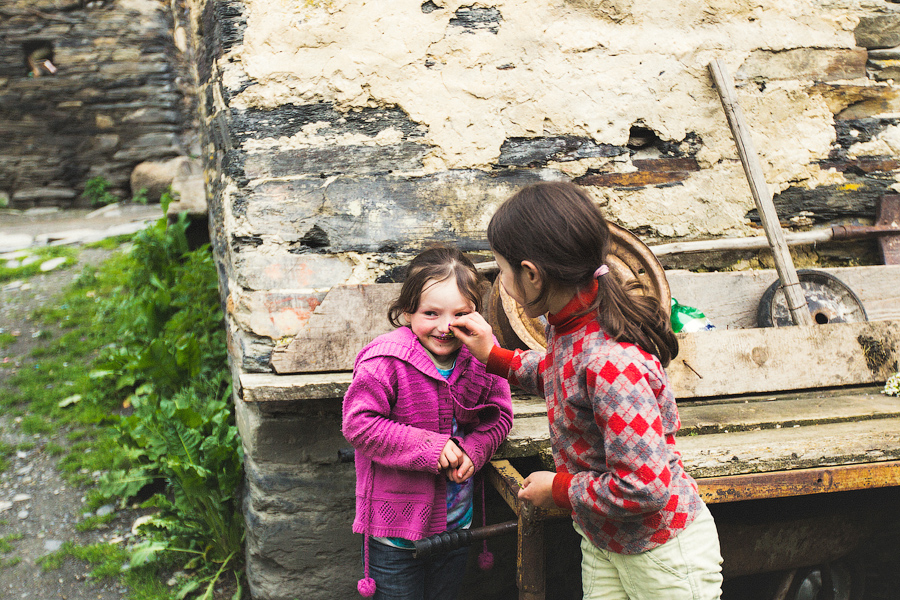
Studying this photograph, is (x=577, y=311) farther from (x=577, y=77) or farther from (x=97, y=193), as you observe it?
(x=97, y=193)

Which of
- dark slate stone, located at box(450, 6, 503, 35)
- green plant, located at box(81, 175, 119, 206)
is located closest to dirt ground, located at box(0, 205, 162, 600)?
dark slate stone, located at box(450, 6, 503, 35)

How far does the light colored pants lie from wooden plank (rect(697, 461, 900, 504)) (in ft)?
0.64

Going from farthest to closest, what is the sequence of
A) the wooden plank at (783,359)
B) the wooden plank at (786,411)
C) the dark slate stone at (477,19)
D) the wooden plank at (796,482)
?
the dark slate stone at (477,19) → the wooden plank at (783,359) → the wooden plank at (786,411) → the wooden plank at (796,482)

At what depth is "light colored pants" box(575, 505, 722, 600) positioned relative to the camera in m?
1.20

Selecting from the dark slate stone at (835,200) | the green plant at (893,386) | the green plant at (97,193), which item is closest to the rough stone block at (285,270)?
the dark slate stone at (835,200)

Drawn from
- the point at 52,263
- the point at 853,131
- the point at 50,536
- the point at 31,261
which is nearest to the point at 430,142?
the point at 853,131

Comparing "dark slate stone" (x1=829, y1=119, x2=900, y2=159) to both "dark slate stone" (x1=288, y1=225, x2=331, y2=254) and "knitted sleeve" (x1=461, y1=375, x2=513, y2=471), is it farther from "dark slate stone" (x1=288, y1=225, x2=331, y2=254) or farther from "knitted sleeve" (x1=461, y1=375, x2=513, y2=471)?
"dark slate stone" (x1=288, y1=225, x2=331, y2=254)

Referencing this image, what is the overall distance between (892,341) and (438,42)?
2076 millimetres

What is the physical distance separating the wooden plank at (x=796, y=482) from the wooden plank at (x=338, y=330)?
1.22 meters

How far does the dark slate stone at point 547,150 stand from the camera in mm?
2402

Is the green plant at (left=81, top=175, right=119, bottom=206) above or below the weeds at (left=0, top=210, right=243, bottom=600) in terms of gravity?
below

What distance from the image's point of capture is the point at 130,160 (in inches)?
308

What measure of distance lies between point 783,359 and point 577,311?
1329 millimetres

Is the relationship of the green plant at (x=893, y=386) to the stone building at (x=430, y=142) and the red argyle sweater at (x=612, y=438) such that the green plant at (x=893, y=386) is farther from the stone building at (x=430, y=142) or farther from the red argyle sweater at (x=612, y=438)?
the red argyle sweater at (x=612, y=438)
